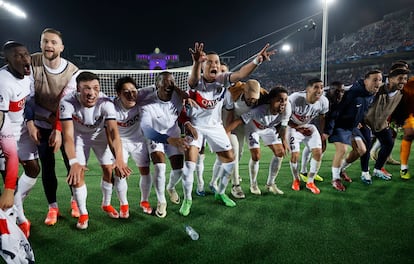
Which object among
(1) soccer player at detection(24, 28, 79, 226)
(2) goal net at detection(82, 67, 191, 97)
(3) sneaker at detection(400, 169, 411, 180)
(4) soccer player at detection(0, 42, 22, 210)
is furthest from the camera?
(2) goal net at detection(82, 67, 191, 97)

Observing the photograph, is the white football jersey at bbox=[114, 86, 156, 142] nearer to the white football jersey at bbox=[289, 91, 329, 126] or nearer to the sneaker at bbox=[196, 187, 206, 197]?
the sneaker at bbox=[196, 187, 206, 197]

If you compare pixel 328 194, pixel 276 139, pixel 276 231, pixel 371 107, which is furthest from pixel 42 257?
pixel 371 107

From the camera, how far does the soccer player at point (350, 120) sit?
4.88m

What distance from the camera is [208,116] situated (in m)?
4.02

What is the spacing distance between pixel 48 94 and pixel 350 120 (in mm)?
4457

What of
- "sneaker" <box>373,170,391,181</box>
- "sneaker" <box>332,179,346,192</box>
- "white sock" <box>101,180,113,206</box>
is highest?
"white sock" <box>101,180,113,206</box>

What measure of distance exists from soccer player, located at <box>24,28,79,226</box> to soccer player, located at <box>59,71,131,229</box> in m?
0.24

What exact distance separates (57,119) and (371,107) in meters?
5.07

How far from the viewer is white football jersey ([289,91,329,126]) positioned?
483 centimetres

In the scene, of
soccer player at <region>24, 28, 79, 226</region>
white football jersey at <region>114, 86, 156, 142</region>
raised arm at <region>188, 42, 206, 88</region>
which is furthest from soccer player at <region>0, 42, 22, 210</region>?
raised arm at <region>188, 42, 206, 88</region>

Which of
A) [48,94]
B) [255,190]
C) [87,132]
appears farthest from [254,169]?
[48,94]

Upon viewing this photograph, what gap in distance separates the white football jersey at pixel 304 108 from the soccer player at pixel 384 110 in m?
1.18

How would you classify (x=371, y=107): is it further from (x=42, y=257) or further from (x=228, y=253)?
(x=42, y=257)

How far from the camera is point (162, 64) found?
119 ft
